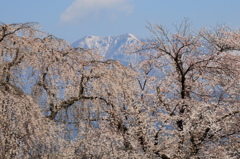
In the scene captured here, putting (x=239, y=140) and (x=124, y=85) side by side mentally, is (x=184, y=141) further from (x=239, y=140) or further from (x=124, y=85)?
(x=124, y=85)

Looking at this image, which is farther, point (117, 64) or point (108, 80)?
point (117, 64)

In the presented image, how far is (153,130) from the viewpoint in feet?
36.0

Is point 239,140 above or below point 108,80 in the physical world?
below

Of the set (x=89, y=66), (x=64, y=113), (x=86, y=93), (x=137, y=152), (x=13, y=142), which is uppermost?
(x=89, y=66)

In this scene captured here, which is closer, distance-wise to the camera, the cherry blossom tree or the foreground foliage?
the foreground foliage

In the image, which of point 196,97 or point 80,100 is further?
point 196,97

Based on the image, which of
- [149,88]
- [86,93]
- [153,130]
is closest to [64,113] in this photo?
[86,93]

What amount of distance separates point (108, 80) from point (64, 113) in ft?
3.79

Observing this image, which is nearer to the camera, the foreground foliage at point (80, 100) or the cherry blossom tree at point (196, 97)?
the foreground foliage at point (80, 100)

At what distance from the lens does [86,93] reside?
20.1ft

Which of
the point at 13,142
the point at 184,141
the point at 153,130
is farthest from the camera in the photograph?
the point at 153,130

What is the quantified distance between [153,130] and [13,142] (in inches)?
298

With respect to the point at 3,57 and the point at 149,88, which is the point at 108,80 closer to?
the point at 3,57

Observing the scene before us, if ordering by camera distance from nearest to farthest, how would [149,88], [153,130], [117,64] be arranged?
1. [117,64]
2. [153,130]
3. [149,88]
